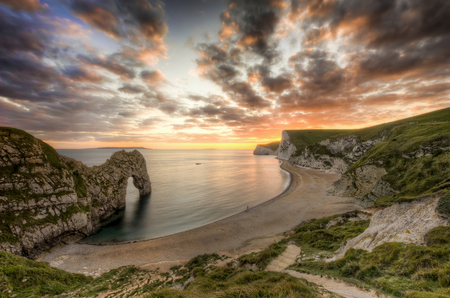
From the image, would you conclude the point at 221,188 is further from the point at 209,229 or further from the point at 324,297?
the point at 324,297

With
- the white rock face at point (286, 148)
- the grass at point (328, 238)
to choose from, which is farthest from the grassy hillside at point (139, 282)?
the white rock face at point (286, 148)

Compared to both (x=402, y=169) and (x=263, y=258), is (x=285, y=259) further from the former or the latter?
(x=402, y=169)

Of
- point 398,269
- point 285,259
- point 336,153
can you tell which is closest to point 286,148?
point 336,153

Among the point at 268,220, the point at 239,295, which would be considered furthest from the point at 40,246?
the point at 268,220

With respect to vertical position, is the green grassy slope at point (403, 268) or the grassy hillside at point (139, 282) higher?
the green grassy slope at point (403, 268)

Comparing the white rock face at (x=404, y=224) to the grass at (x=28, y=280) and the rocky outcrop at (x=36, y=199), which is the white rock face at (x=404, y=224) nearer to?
the grass at (x=28, y=280)

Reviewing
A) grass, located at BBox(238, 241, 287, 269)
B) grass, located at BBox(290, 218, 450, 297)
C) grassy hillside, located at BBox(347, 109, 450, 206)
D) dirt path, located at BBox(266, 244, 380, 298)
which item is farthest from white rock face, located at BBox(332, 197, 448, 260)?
grassy hillside, located at BBox(347, 109, 450, 206)

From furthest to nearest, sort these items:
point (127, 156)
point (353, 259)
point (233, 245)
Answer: point (127, 156) → point (233, 245) → point (353, 259)
